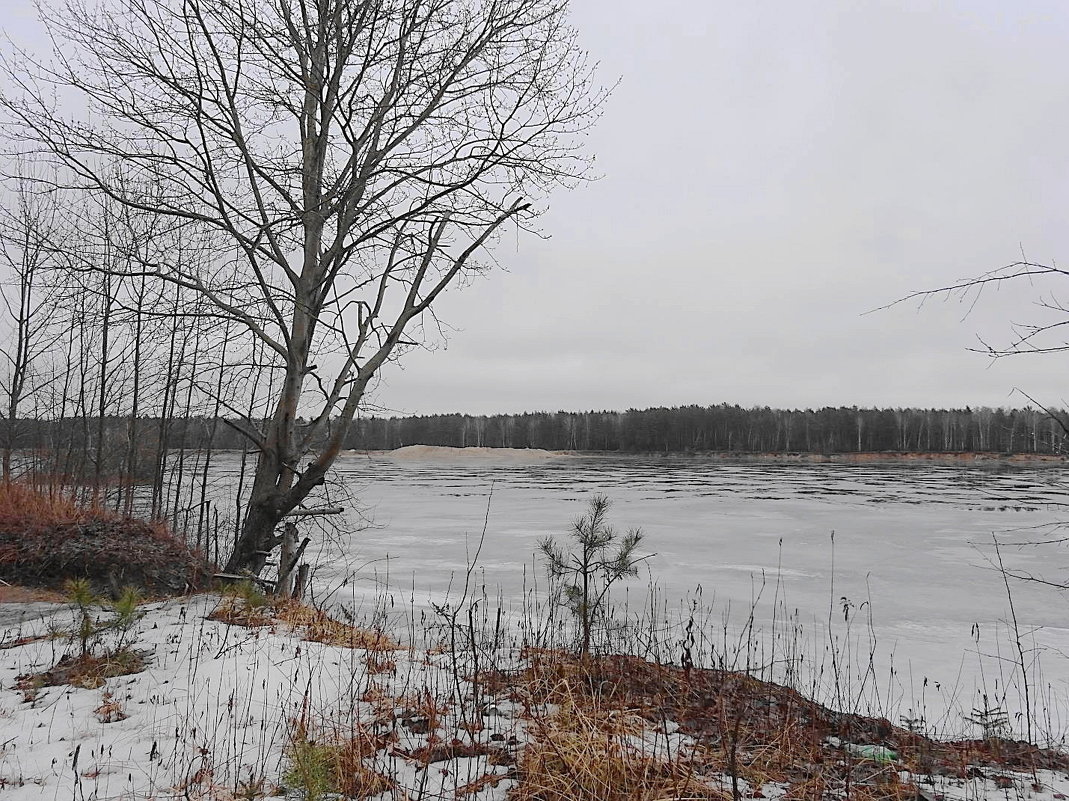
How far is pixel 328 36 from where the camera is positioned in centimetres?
665

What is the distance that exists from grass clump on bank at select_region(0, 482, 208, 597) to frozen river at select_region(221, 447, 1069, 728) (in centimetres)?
209

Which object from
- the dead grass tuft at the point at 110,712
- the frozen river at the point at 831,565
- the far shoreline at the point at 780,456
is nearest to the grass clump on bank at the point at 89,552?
the frozen river at the point at 831,565

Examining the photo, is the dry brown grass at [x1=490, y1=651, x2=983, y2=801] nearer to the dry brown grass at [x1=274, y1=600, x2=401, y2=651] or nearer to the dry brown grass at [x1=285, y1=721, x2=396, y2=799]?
the dry brown grass at [x1=285, y1=721, x2=396, y2=799]

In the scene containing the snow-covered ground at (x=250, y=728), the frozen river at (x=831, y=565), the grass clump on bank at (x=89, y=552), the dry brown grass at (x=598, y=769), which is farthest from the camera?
the grass clump on bank at (x=89, y=552)

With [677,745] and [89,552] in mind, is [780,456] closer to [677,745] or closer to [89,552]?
[89,552]

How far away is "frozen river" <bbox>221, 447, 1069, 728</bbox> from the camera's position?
722 cm

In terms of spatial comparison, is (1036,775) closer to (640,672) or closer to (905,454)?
(640,672)

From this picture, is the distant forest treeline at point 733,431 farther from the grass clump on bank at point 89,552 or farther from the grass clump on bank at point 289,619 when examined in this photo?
the grass clump on bank at point 289,619

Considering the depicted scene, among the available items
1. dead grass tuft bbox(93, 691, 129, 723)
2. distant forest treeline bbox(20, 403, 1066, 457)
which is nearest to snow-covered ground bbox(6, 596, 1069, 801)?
dead grass tuft bbox(93, 691, 129, 723)

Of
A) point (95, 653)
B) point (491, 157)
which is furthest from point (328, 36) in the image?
point (95, 653)

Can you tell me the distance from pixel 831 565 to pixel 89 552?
467 inches

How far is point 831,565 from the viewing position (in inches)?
496

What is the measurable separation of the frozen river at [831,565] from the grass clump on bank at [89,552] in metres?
2.09

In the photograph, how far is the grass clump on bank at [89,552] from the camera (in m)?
9.04
